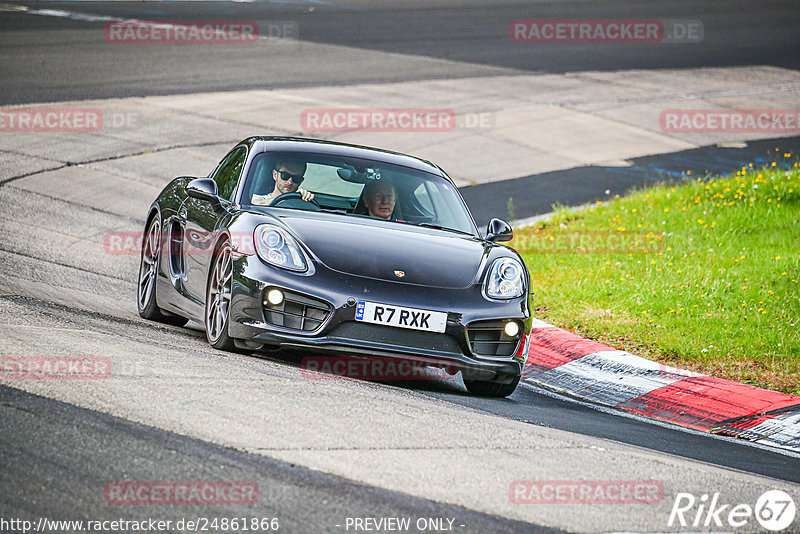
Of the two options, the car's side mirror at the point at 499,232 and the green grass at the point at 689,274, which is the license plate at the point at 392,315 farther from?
the green grass at the point at 689,274

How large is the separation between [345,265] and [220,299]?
0.86m

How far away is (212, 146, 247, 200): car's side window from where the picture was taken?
8.00 meters

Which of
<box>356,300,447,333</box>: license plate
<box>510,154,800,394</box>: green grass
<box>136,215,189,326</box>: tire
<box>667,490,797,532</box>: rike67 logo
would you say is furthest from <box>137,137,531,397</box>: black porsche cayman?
<box>667,490,797,532</box>: rike67 logo

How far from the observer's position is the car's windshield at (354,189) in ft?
25.4

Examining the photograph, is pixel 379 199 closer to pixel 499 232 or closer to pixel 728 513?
pixel 499 232

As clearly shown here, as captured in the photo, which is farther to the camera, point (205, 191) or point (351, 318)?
point (205, 191)

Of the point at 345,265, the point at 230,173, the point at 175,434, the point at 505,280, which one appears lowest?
the point at 175,434

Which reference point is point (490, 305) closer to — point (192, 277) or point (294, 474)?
point (192, 277)

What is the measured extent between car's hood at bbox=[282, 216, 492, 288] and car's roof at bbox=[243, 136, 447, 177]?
33.3 inches

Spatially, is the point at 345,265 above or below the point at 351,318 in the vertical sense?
above

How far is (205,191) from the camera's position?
7.68m

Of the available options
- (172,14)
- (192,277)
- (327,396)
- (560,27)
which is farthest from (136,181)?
(560,27)

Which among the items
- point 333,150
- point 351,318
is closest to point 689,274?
point 333,150

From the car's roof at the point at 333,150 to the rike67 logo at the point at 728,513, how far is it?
399cm
